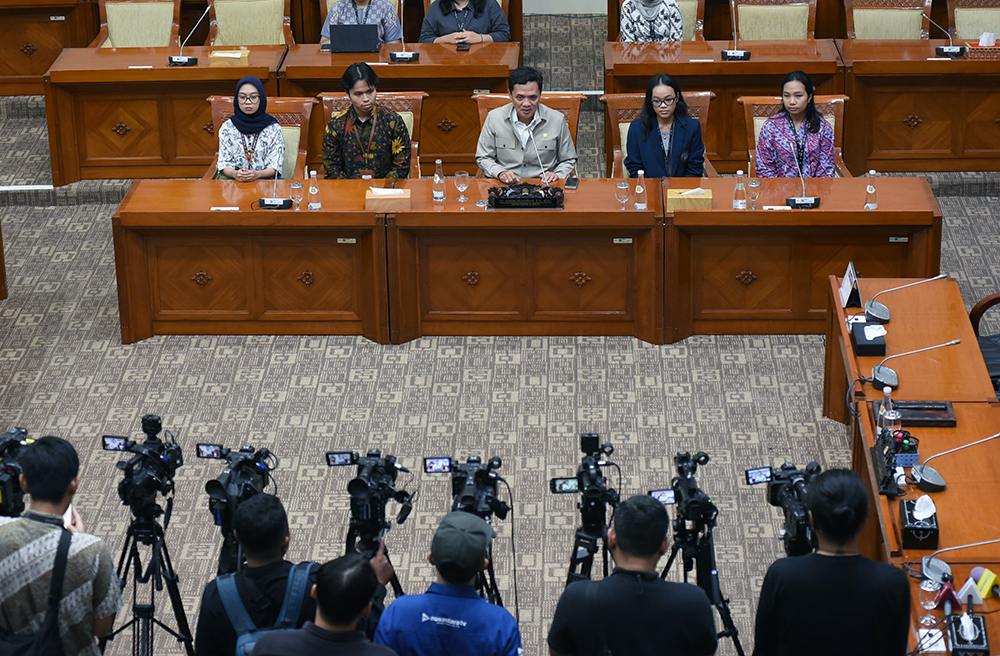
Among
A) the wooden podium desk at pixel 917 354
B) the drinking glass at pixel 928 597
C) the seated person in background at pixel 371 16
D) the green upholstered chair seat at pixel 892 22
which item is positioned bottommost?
the drinking glass at pixel 928 597

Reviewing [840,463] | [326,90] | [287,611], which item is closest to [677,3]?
[326,90]

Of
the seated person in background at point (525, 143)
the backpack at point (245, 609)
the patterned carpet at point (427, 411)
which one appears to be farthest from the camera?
the seated person in background at point (525, 143)

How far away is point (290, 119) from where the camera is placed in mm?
7328

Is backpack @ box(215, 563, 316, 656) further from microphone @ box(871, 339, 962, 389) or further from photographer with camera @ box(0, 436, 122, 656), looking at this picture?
microphone @ box(871, 339, 962, 389)

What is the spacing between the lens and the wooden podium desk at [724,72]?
8.04m

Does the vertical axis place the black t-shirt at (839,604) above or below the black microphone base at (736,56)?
below

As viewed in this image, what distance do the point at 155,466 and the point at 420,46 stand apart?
4976 millimetres

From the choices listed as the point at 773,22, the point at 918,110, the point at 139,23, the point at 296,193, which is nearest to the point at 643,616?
the point at 296,193

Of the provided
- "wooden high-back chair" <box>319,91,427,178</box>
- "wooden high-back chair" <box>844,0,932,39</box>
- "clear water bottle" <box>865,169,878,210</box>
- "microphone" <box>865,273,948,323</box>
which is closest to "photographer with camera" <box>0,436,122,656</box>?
"microphone" <box>865,273,948,323</box>

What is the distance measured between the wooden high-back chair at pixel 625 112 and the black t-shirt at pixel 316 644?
4.59 metres

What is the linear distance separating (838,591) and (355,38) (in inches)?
231

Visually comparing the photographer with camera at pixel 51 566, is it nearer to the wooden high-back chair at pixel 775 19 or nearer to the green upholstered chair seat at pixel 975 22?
the wooden high-back chair at pixel 775 19

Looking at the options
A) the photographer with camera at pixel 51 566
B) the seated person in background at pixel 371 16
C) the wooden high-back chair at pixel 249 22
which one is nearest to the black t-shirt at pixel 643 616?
the photographer with camera at pixel 51 566

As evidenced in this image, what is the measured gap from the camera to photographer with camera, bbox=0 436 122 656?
129 inches
